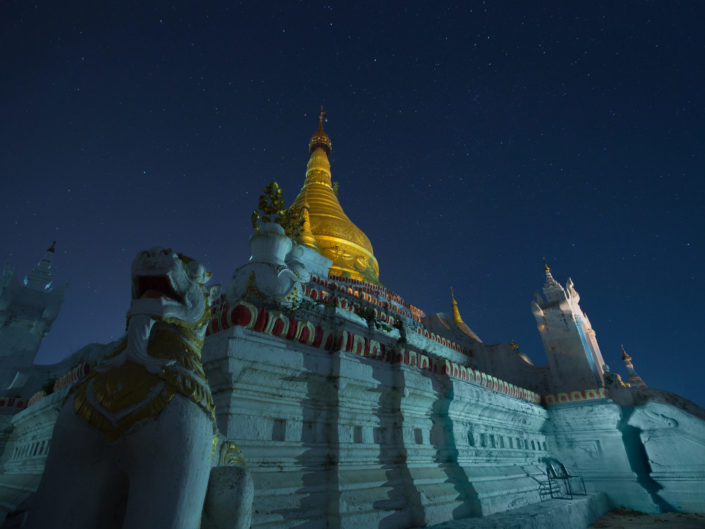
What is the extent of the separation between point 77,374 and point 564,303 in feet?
47.0

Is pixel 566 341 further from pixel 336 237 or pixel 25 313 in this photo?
pixel 25 313

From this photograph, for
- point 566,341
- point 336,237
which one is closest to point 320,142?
point 336,237

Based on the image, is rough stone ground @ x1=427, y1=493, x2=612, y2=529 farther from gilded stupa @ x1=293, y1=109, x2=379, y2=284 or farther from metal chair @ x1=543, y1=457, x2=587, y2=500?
gilded stupa @ x1=293, y1=109, x2=379, y2=284

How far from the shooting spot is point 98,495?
1.96m

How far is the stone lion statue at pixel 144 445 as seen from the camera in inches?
75.8

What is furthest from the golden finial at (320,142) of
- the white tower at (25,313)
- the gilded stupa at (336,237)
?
the white tower at (25,313)

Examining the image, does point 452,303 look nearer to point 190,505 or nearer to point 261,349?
point 261,349

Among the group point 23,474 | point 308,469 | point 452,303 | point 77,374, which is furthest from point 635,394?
point 452,303

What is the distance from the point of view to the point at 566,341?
41.9ft

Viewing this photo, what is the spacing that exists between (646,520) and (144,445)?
1106 cm

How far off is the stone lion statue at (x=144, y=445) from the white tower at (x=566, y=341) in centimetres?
1302

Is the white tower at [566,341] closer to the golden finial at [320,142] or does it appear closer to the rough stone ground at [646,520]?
the rough stone ground at [646,520]

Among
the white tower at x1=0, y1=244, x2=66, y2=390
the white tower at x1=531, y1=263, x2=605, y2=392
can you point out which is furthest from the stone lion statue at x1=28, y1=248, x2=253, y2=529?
the white tower at x1=0, y1=244, x2=66, y2=390

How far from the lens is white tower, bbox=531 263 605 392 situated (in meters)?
12.1
